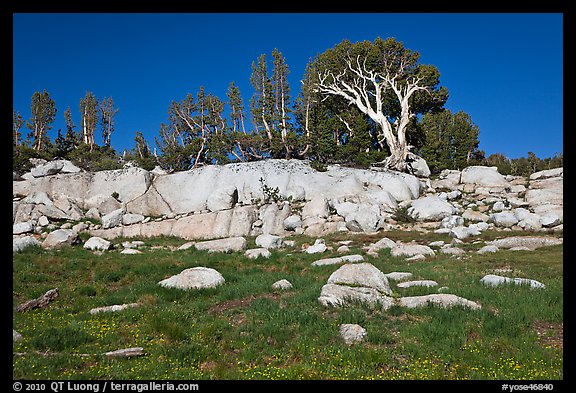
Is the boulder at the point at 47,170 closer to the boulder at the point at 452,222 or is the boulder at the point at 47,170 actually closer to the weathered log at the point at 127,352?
the boulder at the point at 452,222

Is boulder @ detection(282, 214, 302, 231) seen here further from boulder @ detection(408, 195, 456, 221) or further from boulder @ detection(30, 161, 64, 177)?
boulder @ detection(30, 161, 64, 177)

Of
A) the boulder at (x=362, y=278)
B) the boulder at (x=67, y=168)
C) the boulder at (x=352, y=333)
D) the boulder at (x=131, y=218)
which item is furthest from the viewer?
the boulder at (x=67, y=168)

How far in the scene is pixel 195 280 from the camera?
49.1 feet

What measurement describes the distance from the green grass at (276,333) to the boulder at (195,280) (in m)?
0.54

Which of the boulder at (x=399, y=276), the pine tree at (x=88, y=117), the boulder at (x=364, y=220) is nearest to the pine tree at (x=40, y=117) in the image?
the pine tree at (x=88, y=117)

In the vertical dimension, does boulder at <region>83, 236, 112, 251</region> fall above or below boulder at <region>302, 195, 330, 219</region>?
below

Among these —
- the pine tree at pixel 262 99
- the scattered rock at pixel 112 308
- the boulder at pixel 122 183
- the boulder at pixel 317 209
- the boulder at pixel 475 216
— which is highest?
the pine tree at pixel 262 99

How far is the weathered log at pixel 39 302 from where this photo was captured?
11945mm

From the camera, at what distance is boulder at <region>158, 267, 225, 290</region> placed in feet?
47.9

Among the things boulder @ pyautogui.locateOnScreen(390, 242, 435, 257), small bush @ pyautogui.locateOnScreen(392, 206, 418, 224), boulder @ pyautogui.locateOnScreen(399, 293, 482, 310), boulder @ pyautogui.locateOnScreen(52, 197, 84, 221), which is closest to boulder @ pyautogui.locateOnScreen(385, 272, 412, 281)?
boulder @ pyautogui.locateOnScreen(399, 293, 482, 310)

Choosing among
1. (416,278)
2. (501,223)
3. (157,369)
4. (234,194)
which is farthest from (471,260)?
(234,194)

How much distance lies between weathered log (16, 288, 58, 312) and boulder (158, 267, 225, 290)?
3.69m

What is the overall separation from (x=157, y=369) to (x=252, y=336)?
8.75 feet
